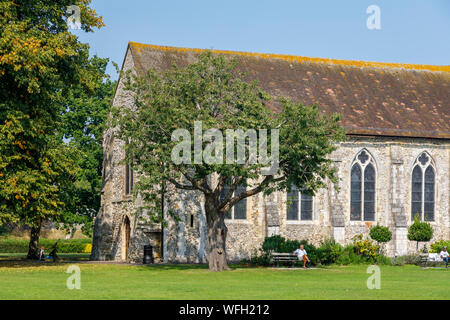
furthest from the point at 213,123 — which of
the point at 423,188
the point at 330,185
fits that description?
the point at 423,188

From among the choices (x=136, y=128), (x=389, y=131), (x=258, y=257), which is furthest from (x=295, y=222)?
(x=136, y=128)

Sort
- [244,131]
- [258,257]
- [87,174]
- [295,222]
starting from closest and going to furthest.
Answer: [244,131] → [258,257] → [295,222] → [87,174]

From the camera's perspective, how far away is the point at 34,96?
98.6ft

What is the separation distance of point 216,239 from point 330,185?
11523mm

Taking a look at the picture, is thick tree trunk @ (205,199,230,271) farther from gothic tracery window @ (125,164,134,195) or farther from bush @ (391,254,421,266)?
bush @ (391,254,421,266)

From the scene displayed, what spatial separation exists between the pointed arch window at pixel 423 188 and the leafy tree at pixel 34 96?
63.9ft

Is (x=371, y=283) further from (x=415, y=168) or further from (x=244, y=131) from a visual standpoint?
(x=415, y=168)

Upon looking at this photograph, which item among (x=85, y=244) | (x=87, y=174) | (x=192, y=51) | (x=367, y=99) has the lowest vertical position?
(x=85, y=244)

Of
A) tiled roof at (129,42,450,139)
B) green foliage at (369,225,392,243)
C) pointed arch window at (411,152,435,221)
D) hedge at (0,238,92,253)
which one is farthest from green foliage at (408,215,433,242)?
hedge at (0,238,92,253)

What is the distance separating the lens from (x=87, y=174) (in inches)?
1807

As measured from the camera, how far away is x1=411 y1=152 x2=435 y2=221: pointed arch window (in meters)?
40.6

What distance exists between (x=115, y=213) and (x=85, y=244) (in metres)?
21.7

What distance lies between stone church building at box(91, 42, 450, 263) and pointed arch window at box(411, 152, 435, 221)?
0.19ft

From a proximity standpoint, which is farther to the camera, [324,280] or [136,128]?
[136,128]
